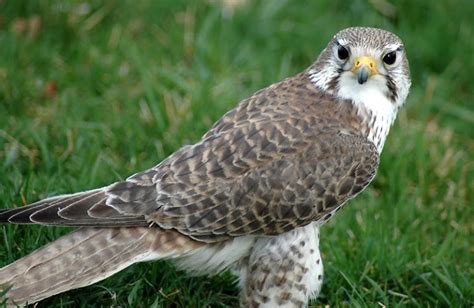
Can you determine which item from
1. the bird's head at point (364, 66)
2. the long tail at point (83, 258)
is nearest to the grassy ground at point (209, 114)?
the long tail at point (83, 258)

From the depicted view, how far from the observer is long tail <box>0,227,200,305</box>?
14.1ft

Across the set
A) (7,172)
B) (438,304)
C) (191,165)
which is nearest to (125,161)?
(7,172)

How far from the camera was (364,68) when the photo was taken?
468 centimetres

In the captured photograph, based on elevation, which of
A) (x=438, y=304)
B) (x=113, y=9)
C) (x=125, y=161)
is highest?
(x=113, y=9)

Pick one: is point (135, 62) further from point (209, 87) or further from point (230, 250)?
point (230, 250)

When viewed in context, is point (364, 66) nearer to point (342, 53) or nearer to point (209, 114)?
point (342, 53)

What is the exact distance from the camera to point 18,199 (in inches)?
199

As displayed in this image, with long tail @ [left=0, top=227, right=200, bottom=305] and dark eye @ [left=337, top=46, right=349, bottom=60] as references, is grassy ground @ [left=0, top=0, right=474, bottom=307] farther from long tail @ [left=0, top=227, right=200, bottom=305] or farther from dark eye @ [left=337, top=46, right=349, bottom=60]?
dark eye @ [left=337, top=46, right=349, bottom=60]

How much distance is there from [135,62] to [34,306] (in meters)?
2.59

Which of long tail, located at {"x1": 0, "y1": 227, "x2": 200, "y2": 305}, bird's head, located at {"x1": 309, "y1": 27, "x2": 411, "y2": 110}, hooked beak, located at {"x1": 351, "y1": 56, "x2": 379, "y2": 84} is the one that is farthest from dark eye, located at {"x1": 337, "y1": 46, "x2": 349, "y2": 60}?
long tail, located at {"x1": 0, "y1": 227, "x2": 200, "y2": 305}

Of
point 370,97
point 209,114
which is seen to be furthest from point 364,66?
point 209,114

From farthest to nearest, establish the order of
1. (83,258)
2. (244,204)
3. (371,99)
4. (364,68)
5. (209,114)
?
(209,114), (371,99), (364,68), (244,204), (83,258)

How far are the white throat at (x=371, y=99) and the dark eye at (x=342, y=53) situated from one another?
3.3 inches

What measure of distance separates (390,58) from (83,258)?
1.80 metres
